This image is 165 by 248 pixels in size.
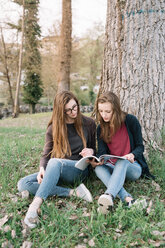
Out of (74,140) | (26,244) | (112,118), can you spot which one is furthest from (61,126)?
(26,244)

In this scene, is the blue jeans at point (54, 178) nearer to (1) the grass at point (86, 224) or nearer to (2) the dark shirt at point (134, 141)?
(1) the grass at point (86, 224)

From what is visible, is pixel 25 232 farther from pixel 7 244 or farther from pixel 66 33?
pixel 66 33

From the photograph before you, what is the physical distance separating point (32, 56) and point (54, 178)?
19.9 m

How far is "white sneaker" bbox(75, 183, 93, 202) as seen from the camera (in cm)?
272

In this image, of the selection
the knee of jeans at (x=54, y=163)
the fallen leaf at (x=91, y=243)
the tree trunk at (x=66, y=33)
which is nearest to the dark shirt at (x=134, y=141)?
the knee of jeans at (x=54, y=163)

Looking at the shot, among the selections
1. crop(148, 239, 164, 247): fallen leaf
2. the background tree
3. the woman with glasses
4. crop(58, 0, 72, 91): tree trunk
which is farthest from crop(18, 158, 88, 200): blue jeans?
the background tree

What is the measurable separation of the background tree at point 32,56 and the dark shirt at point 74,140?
659 inches

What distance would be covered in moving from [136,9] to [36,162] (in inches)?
113

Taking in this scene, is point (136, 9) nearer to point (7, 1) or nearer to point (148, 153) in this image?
point (148, 153)

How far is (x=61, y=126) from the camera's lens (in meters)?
3.04

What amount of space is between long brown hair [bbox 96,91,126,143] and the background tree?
1690cm

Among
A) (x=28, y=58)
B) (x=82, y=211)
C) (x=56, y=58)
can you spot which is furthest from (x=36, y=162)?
(x=28, y=58)

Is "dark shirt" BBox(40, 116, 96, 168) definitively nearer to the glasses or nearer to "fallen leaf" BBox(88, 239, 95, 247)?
the glasses

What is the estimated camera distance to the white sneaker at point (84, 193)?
2725mm
